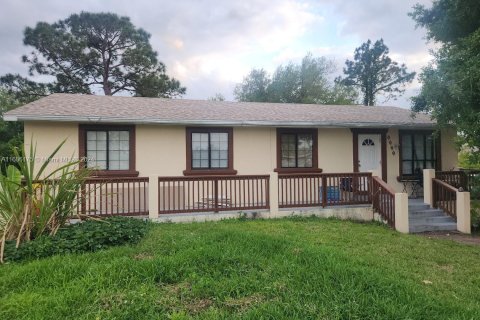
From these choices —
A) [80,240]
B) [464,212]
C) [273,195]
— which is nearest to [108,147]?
[80,240]

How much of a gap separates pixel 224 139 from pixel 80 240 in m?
6.28

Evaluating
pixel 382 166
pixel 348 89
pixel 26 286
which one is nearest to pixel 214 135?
pixel 382 166

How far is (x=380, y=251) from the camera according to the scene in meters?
6.07

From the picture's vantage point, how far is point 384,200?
924cm

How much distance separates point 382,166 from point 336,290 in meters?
9.31

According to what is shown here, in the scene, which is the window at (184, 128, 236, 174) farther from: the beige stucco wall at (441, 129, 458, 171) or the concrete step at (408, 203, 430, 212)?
the beige stucco wall at (441, 129, 458, 171)

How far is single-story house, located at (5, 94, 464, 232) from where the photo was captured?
9.75 metres

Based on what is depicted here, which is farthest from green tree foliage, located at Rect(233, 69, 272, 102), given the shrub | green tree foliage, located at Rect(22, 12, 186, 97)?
the shrub

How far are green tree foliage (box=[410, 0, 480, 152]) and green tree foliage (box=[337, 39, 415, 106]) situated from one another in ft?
91.5

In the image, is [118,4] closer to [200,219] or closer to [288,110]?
[288,110]

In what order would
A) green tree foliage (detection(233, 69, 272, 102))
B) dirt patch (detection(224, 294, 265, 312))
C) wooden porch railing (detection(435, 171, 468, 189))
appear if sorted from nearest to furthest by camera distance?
dirt patch (detection(224, 294, 265, 312)) → wooden porch railing (detection(435, 171, 468, 189)) → green tree foliage (detection(233, 69, 272, 102))

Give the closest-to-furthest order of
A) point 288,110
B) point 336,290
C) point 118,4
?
point 336,290
point 288,110
point 118,4

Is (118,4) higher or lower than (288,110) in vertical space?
higher

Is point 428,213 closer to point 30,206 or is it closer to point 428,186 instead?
point 428,186
